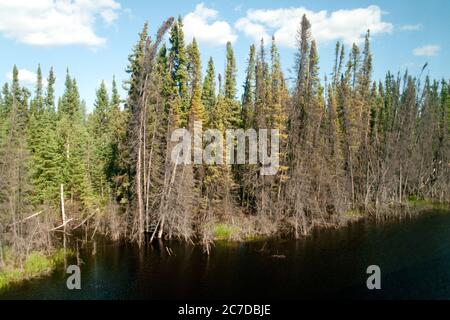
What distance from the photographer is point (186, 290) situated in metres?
24.7

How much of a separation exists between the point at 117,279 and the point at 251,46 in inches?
1693

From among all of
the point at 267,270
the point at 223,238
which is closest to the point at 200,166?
the point at 223,238

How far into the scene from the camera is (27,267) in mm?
26359

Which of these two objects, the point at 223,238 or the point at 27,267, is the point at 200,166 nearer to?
the point at 223,238

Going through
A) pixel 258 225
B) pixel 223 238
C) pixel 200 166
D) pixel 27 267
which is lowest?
pixel 223 238

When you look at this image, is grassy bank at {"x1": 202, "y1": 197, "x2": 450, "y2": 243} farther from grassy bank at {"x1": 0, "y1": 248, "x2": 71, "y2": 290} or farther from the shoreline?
grassy bank at {"x1": 0, "y1": 248, "x2": 71, "y2": 290}

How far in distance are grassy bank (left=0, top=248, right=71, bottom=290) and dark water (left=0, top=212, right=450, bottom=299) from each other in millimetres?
808

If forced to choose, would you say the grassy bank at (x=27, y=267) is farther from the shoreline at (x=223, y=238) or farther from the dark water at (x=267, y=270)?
the dark water at (x=267, y=270)

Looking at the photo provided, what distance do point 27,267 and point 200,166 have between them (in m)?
19.8

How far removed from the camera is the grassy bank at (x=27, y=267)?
24895mm

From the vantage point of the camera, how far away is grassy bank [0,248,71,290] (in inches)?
980

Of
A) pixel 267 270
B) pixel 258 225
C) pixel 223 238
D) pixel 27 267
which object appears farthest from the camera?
pixel 258 225
